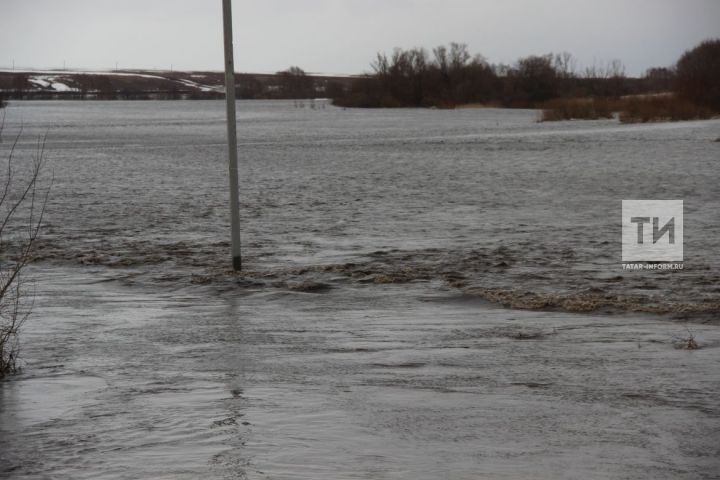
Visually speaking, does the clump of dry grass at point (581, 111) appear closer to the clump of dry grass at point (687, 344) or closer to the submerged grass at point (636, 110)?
the submerged grass at point (636, 110)

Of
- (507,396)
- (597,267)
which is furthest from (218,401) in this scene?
(597,267)

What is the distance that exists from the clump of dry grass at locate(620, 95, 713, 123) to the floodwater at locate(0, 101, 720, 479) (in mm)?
47821

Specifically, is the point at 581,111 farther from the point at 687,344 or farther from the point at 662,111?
the point at 687,344

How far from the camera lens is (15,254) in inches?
582

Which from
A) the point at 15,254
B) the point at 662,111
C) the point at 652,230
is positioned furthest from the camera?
the point at 662,111

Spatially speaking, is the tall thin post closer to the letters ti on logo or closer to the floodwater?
the floodwater

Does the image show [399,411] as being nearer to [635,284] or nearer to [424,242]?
[635,284]

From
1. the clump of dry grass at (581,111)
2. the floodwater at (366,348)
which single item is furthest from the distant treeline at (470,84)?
the floodwater at (366,348)

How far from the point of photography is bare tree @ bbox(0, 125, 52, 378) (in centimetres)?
787

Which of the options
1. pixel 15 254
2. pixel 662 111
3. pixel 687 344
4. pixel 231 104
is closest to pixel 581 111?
pixel 662 111

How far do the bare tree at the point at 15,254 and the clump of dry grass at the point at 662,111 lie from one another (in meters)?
45.7

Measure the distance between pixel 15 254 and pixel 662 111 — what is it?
5980 centimetres

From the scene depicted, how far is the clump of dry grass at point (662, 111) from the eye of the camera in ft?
221

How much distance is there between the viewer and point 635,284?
1174 cm
